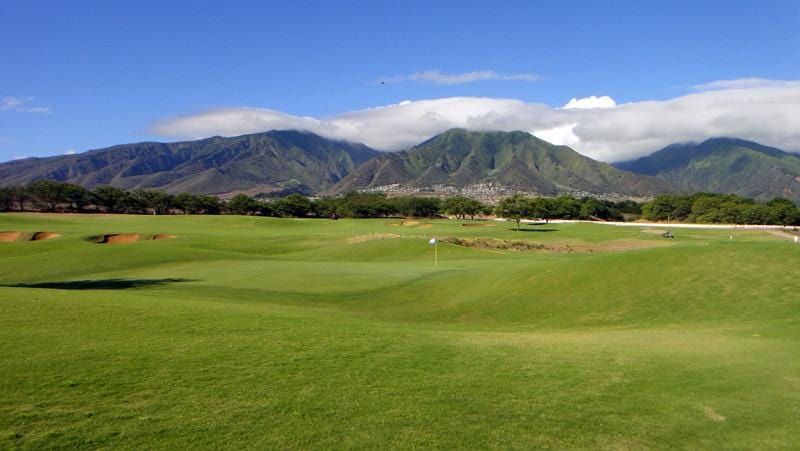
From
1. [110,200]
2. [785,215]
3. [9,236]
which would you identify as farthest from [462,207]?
[9,236]

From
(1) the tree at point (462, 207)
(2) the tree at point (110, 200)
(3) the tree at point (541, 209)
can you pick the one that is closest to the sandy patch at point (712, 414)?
(3) the tree at point (541, 209)

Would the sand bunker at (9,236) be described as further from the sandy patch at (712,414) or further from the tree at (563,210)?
the tree at (563,210)

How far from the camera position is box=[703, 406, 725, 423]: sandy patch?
32.7 feet

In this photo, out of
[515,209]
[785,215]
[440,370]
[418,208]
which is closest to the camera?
[440,370]

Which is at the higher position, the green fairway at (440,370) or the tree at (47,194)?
the tree at (47,194)

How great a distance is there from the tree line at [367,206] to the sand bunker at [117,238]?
7635 cm

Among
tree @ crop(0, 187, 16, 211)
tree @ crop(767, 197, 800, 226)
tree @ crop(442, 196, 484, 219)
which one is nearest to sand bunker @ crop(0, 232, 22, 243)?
tree @ crop(0, 187, 16, 211)

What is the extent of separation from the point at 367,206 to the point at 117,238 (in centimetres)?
10381

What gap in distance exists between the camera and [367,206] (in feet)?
575

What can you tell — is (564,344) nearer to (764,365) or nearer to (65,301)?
(764,365)

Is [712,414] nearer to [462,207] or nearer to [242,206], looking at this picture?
[242,206]

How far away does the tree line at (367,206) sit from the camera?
132 metres

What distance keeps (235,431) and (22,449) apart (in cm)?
283

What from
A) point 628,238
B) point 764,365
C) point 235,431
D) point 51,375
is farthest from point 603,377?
point 628,238
